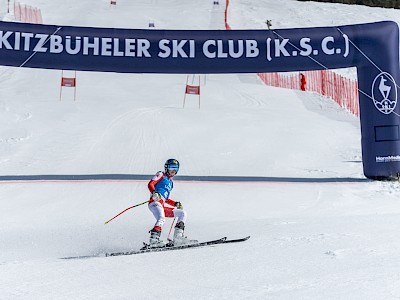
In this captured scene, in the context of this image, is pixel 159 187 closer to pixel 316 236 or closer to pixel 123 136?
pixel 316 236

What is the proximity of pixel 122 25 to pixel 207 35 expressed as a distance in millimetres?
23284

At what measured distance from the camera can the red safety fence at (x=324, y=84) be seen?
83.1 feet

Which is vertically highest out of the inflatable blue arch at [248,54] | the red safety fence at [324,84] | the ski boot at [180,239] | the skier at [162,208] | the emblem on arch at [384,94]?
the red safety fence at [324,84]

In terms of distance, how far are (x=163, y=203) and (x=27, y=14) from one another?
32021 mm

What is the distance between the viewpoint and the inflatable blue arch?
12.4 metres

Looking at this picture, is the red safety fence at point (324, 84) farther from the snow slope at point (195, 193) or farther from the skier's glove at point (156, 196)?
the skier's glove at point (156, 196)

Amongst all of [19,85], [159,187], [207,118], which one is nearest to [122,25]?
[19,85]

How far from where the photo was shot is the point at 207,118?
18328mm

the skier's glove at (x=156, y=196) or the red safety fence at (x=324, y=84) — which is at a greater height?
the red safety fence at (x=324, y=84)

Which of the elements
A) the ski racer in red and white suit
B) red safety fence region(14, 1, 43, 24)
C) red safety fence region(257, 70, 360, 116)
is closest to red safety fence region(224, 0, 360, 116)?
red safety fence region(257, 70, 360, 116)

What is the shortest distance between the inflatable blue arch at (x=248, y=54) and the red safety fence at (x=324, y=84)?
1146 cm

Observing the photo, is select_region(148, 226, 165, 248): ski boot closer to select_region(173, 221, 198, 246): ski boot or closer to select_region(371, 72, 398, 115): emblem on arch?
select_region(173, 221, 198, 246): ski boot

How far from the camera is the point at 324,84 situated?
26.9 meters

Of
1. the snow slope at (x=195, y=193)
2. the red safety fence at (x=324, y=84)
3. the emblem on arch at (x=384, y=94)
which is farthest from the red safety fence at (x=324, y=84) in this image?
the emblem on arch at (x=384, y=94)
